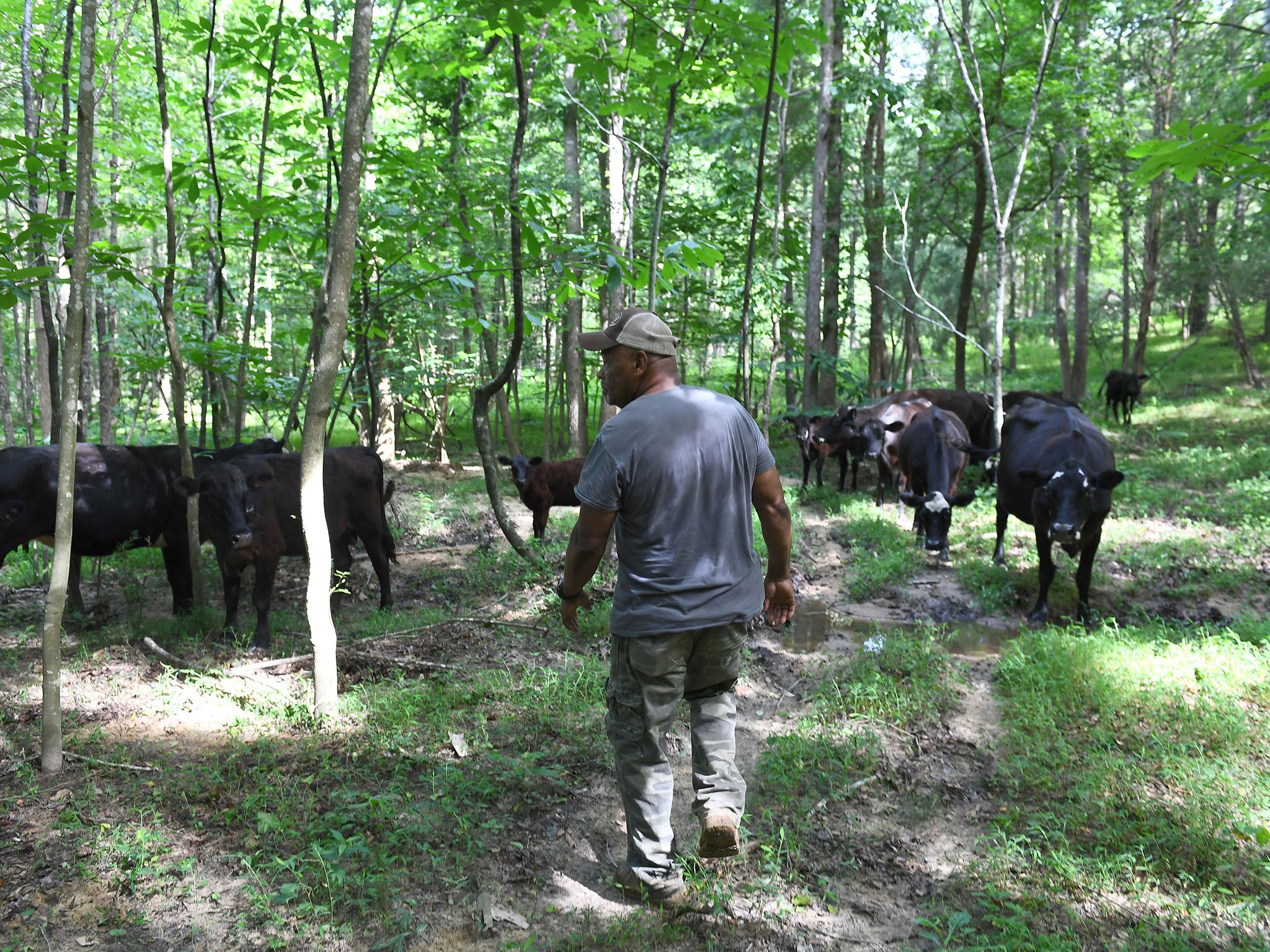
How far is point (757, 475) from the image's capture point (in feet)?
12.5

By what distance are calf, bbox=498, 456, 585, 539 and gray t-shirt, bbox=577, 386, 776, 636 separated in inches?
296

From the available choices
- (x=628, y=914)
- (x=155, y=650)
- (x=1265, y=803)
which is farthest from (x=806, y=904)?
(x=155, y=650)

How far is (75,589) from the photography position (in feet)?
26.8

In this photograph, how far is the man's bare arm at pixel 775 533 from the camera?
3830mm

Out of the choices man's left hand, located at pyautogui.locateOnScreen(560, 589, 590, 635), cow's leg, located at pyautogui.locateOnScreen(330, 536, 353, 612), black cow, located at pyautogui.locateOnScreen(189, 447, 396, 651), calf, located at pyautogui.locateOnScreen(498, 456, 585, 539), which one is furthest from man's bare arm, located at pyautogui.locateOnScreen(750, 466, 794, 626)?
calf, located at pyautogui.locateOnScreen(498, 456, 585, 539)

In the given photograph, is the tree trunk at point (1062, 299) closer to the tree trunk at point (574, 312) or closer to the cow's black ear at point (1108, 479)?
the tree trunk at point (574, 312)

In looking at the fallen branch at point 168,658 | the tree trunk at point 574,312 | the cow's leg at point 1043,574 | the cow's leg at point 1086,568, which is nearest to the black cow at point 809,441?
the tree trunk at point 574,312

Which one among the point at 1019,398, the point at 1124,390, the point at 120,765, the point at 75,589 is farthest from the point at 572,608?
the point at 1124,390

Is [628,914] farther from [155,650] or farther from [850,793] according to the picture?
[155,650]

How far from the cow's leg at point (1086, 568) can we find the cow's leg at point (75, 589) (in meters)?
Result: 9.32

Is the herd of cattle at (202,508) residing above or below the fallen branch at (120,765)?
above

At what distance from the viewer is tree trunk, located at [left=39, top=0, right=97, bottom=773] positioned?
4.17 m

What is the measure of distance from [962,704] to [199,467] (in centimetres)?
729

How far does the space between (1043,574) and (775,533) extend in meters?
5.49
